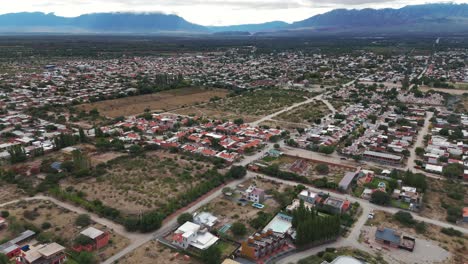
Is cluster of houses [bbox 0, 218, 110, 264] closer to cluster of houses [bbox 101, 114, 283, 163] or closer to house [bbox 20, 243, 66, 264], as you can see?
house [bbox 20, 243, 66, 264]

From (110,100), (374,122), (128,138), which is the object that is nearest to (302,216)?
(128,138)

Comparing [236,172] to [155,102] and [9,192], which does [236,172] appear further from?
[155,102]

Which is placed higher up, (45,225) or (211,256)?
(211,256)

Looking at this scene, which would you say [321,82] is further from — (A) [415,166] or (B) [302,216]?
(B) [302,216]

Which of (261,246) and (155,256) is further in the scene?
(155,256)

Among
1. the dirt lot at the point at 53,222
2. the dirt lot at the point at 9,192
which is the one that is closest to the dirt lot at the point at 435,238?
the dirt lot at the point at 53,222

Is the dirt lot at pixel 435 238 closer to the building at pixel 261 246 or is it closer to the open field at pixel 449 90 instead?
the building at pixel 261 246

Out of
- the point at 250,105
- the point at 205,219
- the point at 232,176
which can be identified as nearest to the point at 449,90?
the point at 250,105
